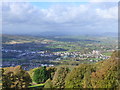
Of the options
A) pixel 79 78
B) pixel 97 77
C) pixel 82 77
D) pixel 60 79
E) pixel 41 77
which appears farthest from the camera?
pixel 41 77

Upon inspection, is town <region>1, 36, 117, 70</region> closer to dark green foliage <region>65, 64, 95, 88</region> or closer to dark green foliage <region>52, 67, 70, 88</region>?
dark green foliage <region>52, 67, 70, 88</region>

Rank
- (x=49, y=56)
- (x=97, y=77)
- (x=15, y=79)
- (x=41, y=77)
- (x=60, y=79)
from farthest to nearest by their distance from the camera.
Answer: (x=49, y=56) < (x=41, y=77) < (x=15, y=79) < (x=60, y=79) < (x=97, y=77)

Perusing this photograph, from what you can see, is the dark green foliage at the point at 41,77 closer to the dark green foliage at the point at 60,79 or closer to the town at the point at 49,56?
the dark green foliage at the point at 60,79

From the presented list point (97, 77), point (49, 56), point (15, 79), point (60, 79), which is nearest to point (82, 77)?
point (97, 77)

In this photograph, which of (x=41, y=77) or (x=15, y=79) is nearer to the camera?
(x=15, y=79)

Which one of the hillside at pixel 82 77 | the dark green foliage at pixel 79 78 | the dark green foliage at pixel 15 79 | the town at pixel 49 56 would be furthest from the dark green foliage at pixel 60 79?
the town at pixel 49 56

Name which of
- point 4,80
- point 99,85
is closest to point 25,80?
point 4,80

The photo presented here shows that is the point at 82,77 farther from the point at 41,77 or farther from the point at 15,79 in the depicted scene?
the point at 41,77

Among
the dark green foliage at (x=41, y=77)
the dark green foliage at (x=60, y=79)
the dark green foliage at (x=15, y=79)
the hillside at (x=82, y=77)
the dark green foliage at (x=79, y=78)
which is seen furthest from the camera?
the dark green foliage at (x=41, y=77)

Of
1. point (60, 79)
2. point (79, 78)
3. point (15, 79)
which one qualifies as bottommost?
point (15, 79)

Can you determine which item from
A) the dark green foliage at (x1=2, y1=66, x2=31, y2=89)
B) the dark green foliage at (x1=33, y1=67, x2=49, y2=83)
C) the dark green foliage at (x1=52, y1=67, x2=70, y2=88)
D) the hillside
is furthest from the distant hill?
the dark green foliage at (x1=33, y1=67, x2=49, y2=83)

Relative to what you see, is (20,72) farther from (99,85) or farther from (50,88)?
(99,85)
